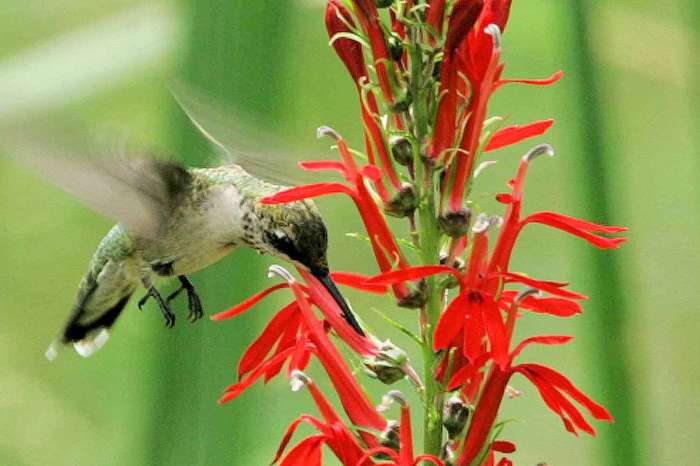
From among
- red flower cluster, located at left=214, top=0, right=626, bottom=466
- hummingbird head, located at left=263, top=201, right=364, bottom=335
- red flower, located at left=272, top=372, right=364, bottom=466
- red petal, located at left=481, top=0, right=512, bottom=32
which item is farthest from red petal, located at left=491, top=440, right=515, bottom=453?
red petal, located at left=481, top=0, right=512, bottom=32

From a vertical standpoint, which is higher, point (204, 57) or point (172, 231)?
point (204, 57)

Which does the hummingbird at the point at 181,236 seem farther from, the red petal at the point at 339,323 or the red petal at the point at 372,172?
the red petal at the point at 372,172

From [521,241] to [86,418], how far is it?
1094mm

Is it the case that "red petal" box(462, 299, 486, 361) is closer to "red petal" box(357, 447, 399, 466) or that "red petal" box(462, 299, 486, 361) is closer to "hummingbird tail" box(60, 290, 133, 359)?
"red petal" box(357, 447, 399, 466)

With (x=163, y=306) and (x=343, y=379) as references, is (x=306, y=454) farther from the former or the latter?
(x=163, y=306)

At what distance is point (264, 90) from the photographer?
41.6 inches

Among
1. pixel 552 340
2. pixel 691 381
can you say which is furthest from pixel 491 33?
pixel 691 381

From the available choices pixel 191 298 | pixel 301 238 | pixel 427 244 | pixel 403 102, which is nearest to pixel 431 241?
pixel 427 244

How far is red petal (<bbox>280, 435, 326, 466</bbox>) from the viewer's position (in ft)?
2.45

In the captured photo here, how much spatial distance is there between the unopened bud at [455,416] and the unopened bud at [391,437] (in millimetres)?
48

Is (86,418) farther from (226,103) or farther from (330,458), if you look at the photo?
(226,103)

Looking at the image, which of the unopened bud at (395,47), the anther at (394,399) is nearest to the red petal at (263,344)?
the anther at (394,399)

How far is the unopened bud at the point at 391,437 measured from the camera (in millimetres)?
836

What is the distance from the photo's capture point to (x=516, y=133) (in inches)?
33.2
